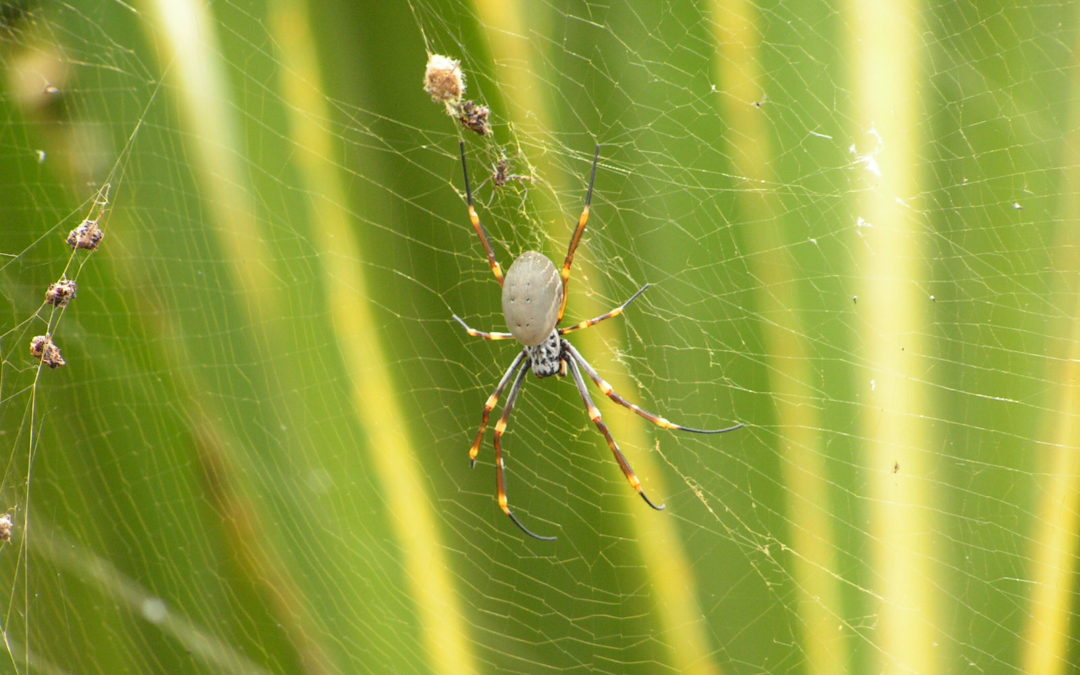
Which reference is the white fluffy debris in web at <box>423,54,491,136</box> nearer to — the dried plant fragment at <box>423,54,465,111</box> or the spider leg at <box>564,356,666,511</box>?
the dried plant fragment at <box>423,54,465,111</box>

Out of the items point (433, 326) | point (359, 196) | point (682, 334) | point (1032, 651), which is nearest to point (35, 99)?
point (359, 196)

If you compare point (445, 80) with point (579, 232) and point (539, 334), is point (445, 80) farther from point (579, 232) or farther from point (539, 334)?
point (539, 334)

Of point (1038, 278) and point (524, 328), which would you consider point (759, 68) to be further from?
point (524, 328)

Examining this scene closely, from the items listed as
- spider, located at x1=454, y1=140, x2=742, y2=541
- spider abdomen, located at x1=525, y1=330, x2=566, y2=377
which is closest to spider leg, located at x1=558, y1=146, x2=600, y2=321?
spider, located at x1=454, y1=140, x2=742, y2=541

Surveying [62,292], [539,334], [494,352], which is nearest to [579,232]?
[494,352]

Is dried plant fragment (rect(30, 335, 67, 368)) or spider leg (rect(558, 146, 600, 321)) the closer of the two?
dried plant fragment (rect(30, 335, 67, 368))

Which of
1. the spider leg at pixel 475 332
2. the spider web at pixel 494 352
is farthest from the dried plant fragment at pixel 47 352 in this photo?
the spider leg at pixel 475 332
